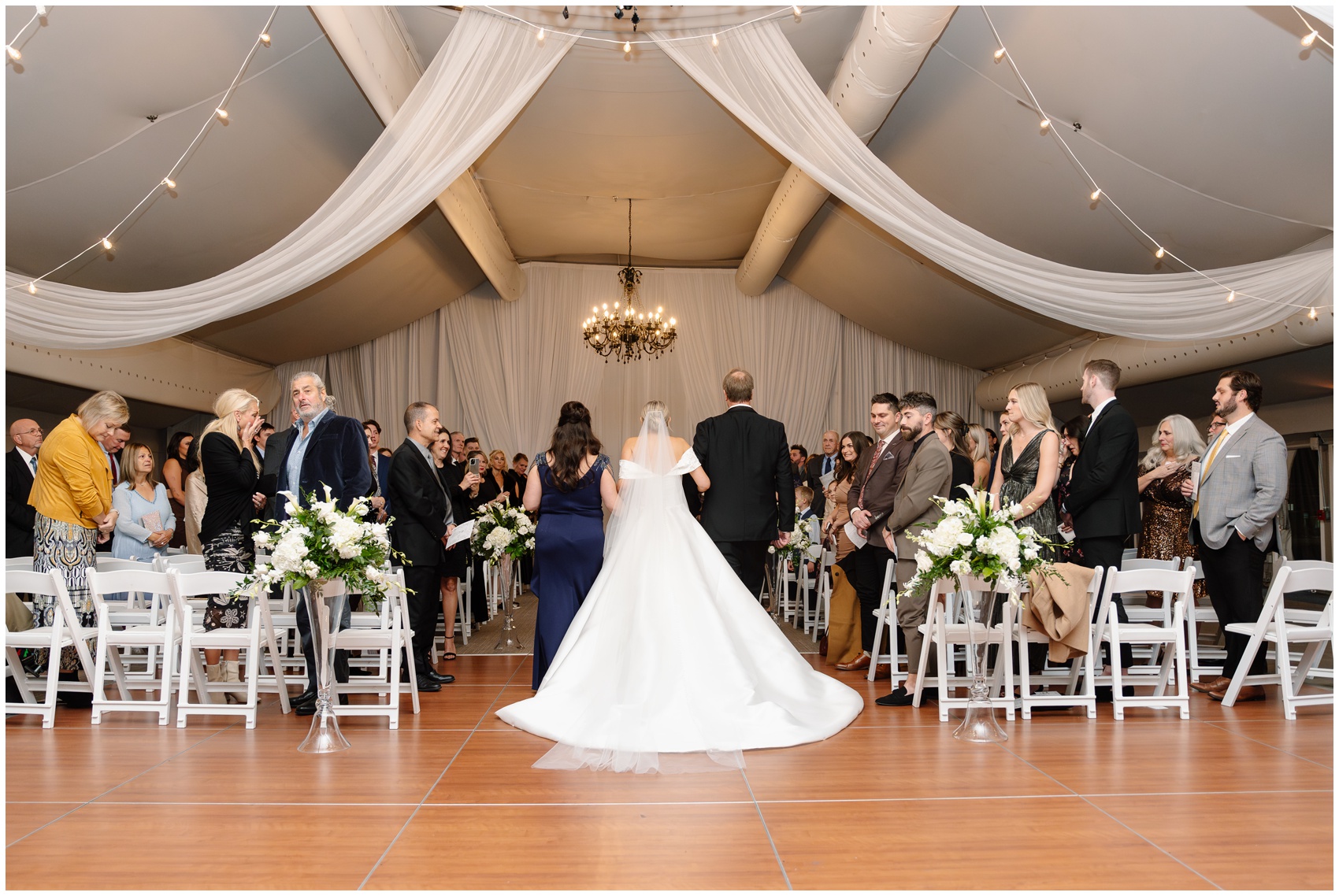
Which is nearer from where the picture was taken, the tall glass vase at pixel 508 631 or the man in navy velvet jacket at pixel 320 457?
the man in navy velvet jacket at pixel 320 457

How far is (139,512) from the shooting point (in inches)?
246

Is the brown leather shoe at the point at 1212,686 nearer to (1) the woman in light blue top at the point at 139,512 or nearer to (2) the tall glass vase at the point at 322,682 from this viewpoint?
(2) the tall glass vase at the point at 322,682

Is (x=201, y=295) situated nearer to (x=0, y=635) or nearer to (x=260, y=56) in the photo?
(x=0, y=635)

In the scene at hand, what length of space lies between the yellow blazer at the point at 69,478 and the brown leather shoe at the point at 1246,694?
19.6ft

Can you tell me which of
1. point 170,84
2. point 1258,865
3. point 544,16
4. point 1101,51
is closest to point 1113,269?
point 1101,51

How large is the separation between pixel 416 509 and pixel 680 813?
9.52 ft

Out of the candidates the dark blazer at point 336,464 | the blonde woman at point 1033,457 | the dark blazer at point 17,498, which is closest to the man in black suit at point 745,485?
the blonde woman at point 1033,457

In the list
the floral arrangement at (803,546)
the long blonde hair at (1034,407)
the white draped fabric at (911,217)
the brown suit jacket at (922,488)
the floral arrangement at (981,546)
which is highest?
the white draped fabric at (911,217)

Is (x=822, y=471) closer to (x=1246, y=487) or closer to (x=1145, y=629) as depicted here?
(x=1246, y=487)

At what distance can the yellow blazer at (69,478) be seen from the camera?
480 cm

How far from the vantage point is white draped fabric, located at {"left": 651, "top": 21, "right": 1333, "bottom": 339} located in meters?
4.68

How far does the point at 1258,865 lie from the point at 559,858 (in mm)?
1904

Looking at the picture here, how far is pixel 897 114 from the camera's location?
26.0 ft

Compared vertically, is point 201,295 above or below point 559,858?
above
